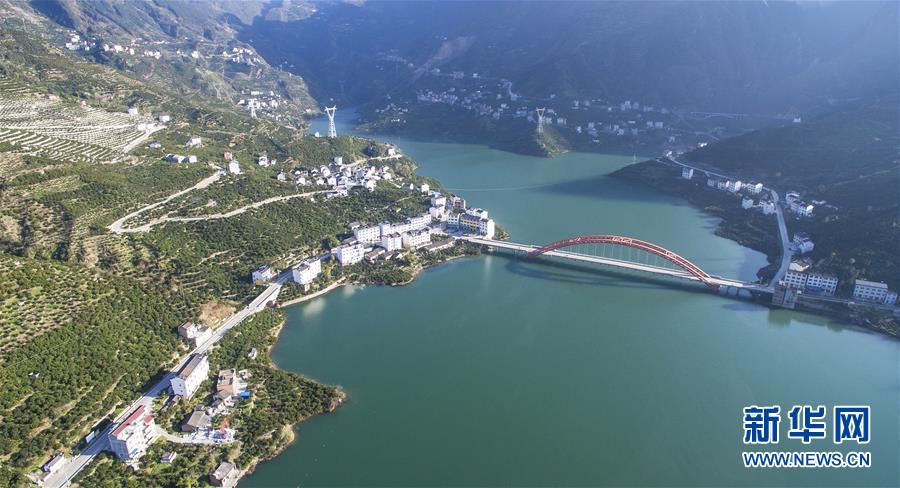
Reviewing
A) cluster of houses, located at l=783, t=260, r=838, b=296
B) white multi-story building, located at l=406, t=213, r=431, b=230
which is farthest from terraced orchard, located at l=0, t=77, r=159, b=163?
cluster of houses, located at l=783, t=260, r=838, b=296

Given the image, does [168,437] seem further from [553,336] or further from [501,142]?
[501,142]

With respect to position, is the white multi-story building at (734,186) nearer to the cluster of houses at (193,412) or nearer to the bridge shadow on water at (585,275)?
the bridge shadow on water at (585,275)

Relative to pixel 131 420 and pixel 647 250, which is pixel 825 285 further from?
pixel 131 420

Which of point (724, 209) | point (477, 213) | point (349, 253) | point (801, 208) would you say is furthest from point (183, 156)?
point (801, 208)

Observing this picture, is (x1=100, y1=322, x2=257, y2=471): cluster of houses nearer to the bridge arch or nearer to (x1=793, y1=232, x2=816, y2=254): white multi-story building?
the bridge arch

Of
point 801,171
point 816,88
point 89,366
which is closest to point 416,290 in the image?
point 89,366

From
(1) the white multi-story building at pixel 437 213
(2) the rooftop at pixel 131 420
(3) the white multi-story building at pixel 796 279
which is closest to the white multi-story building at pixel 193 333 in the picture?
(2) the rooftop at pixel 131 420
